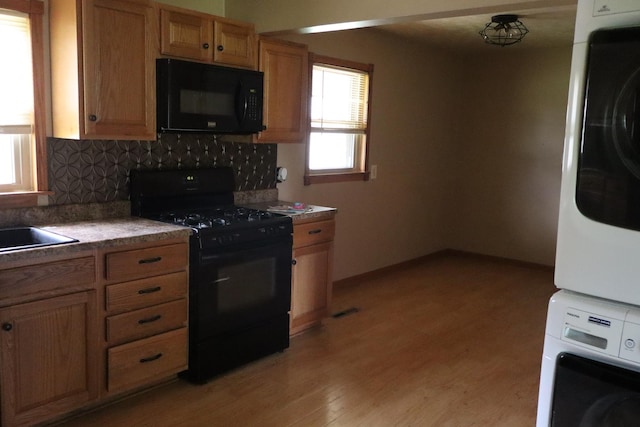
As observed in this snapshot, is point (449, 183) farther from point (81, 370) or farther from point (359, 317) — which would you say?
point (81, 370)

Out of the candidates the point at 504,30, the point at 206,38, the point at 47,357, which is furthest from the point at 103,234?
the point at 504,30

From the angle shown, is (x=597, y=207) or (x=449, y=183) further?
(x=449, y=183)

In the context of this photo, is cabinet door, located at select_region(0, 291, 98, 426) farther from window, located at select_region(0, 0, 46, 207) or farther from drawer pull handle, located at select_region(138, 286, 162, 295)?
window, located at select_region(0, 0, 46, 207)

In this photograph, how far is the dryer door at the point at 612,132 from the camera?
164 cm

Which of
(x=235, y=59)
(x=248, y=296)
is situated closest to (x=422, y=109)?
(x=235, y=59)

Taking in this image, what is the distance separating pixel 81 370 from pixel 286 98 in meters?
2.04

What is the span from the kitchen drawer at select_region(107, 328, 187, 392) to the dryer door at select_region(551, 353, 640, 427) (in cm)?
183

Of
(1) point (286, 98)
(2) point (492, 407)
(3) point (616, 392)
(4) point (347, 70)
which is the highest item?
(4) point (347, 70)

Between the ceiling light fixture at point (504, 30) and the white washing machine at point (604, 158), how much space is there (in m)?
2.51

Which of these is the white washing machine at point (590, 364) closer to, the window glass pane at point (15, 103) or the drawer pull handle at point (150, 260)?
the drawer pull handle at point (150, 260)

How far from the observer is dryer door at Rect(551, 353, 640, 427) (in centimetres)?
170

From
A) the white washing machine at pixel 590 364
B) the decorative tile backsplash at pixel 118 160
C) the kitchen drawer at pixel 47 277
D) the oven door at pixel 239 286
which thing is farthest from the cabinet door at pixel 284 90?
the white washing machine at pixel 590 364

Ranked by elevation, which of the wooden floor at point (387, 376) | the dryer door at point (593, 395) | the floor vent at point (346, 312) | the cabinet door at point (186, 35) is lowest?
the wooden floor at point (387, 376)

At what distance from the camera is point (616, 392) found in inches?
67.7
